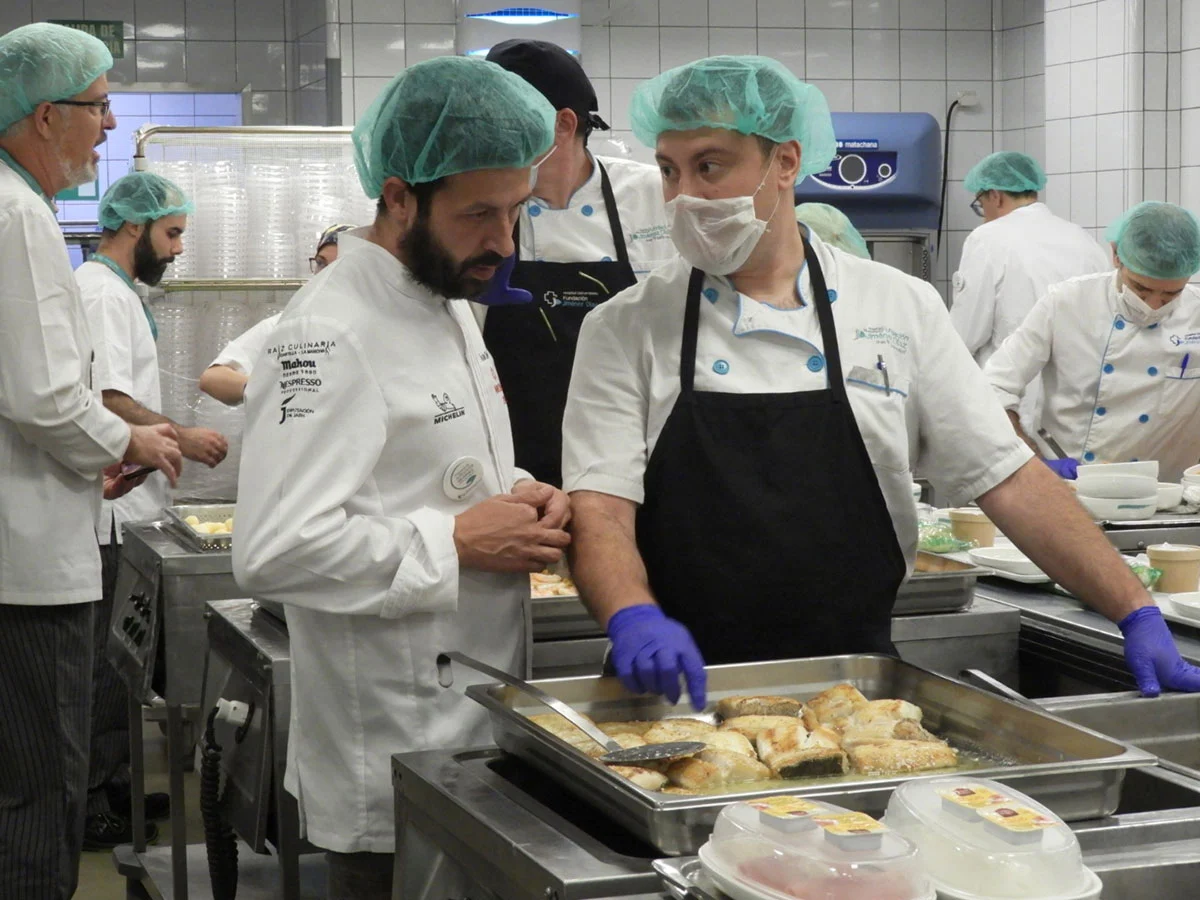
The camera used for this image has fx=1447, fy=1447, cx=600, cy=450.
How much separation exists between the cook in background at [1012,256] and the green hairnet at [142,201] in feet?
10.0

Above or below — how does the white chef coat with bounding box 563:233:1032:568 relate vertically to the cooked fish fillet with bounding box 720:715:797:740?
above

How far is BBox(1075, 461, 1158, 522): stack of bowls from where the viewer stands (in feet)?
10.4

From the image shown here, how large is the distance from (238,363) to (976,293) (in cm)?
303

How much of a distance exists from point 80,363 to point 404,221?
1263 mm

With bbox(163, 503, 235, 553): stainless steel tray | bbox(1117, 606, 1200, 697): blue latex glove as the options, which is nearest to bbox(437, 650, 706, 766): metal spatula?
bbox(1117, 606, 1200, 697): blue latex glove

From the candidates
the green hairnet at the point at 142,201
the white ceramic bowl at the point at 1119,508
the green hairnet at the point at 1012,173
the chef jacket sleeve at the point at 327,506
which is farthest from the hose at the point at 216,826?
the green hairnet at the point at 1012,173

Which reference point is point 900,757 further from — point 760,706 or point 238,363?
point 238,363

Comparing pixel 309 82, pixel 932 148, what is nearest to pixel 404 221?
pixel 932 148

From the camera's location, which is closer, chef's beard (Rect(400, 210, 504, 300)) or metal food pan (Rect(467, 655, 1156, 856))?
metal food pan (Rect(467, 655, 1156, 856))

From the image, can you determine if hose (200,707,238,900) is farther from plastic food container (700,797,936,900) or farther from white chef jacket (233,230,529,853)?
plastic food container (700,797,936,900)

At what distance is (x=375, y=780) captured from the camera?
1.82 meters

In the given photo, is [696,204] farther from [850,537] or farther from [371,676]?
[371,676]

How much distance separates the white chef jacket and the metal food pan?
8.5 inches

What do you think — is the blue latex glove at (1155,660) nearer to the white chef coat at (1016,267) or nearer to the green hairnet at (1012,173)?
the white chef coat at (1016,267)
